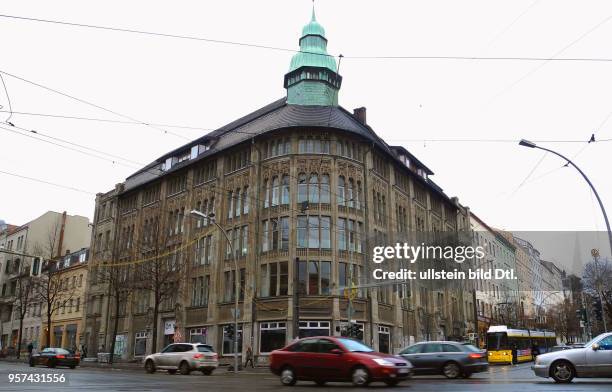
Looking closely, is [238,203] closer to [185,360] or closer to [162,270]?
[162,270]

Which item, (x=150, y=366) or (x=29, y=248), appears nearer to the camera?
(x=150, y=366)

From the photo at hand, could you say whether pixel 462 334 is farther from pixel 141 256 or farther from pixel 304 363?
pixel 304 363

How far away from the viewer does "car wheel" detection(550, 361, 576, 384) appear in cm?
1404

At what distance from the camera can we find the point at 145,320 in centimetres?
4700

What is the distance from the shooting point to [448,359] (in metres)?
18.0

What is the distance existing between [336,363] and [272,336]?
23.9 m

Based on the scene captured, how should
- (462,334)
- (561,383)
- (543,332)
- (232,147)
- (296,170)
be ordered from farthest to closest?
(462,334)
(543,332)
(232,147)
(296,170)
(561,383)

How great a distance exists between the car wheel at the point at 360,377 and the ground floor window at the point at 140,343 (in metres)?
37.5

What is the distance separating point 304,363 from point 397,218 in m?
33.3

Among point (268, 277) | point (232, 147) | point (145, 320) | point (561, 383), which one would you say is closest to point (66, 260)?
point (145, 320)

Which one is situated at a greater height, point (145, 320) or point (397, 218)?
point (397, 218)

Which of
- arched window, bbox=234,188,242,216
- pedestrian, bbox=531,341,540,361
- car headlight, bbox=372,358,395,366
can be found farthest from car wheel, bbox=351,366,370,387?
pedestrian, bbox=531,341,540,361

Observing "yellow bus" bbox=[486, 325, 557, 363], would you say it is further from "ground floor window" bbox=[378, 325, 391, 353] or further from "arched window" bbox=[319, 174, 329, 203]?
"arched window" bbox=[319, 174, 329, 203]

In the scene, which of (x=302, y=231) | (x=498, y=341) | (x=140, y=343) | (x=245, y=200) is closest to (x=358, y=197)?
(x=302, y=231)
